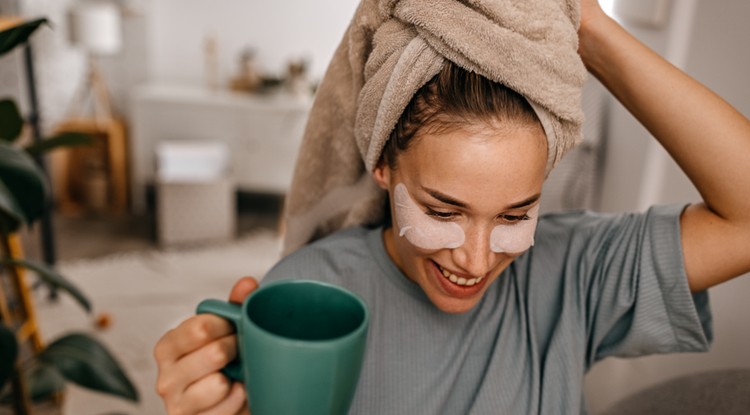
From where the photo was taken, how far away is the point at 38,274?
126 cm

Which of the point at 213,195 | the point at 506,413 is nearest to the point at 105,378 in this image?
the point at 506,413

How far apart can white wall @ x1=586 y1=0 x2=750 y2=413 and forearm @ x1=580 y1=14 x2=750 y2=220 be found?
215 millimetres

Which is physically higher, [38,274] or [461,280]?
[461,280]

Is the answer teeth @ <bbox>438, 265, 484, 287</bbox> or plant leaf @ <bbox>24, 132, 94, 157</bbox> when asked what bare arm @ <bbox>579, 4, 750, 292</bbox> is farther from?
plant leaf @ <bbox>24, 132, 94, 157</bbox>

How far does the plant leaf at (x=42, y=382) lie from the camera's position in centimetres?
140

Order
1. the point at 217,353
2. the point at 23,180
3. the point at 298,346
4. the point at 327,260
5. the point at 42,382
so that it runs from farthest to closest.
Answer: the point at 42,382 < the point at 23,180 < the point at 327,260 < the point at 217,353 < the point at 298,346

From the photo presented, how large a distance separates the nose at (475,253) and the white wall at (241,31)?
3.14m

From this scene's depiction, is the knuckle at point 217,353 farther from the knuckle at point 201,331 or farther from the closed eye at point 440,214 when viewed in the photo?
the closed eye at point 440,214

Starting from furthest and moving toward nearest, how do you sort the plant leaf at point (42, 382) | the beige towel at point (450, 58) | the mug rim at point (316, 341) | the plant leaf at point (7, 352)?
the plant leaf at point (42, 382), the plant leaf at point (7, 352), the beige towel at point (450, 58), the mug rim at point (316, 341)

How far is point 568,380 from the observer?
831 mm

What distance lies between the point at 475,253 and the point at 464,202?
0.21ft

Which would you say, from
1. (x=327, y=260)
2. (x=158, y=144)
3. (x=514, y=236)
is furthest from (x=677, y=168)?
(x=158, y=144)

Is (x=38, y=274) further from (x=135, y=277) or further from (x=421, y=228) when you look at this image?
(x=135, y=277)

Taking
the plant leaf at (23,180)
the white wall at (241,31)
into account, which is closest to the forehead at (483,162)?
the plant leaf at (23,180)
